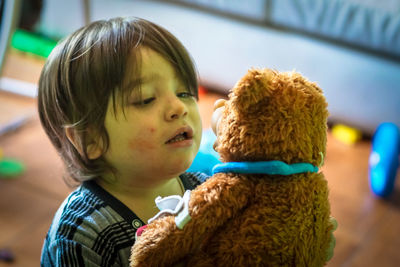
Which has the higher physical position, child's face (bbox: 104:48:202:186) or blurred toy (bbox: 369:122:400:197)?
child's face (bbox: 104:48:202:186)

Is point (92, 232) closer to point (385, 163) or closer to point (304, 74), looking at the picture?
point (385, 163)

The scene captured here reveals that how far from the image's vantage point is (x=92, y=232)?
2.35ft

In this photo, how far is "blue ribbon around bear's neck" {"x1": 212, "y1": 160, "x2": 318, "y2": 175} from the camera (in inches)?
23.2

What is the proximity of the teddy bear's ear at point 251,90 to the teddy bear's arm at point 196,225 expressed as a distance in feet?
0.29

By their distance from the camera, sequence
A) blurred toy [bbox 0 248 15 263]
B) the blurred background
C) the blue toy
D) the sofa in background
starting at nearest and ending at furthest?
the blue toy
blurred toy [bbox 0 248 15 263]
the blurred background
the sofa in background

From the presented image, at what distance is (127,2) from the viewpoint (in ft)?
6.90

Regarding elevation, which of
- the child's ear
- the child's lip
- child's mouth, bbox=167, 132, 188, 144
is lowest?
the child's ear

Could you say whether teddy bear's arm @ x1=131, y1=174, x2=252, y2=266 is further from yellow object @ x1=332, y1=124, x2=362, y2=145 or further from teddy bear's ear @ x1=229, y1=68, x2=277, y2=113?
yellow object @ x1=332, y1=124, x2=362, y2=145

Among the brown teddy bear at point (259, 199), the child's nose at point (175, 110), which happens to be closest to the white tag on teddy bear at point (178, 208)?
the brown teddy bear at point (259, 199)

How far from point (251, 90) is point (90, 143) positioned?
0.28 m

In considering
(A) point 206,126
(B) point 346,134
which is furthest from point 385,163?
(A) point 206,126

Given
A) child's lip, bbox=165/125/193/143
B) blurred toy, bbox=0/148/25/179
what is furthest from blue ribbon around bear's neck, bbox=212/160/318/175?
blurred toy, bbox=0/148/25/179

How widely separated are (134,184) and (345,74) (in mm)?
1204

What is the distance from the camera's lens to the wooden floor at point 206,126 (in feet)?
4.54
